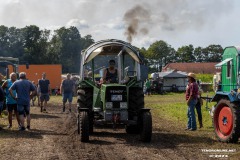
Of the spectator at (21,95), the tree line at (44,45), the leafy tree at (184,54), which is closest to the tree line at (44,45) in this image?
the tree line at (44,45)

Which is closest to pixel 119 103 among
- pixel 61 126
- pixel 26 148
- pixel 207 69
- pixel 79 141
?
pixel 79 141

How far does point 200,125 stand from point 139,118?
10.7 ft

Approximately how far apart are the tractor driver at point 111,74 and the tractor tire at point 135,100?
858 millimetres

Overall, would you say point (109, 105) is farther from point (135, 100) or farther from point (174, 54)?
point (174, 54)

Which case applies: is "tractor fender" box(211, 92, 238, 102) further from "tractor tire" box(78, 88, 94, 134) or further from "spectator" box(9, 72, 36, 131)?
"spectator" box(9, 72, 36, 131)

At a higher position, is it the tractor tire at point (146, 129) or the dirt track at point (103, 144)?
the tractor tire at point (146, 129)

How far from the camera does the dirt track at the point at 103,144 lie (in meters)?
8.67

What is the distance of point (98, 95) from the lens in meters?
11.2

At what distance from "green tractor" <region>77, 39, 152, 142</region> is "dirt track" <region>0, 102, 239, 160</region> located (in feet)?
1.37

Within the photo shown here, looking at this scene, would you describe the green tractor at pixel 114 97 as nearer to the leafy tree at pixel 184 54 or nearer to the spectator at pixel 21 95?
the spectator at pixel 21 95

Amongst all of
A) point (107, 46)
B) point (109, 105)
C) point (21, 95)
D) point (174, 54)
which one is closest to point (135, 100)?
point (109, 105)

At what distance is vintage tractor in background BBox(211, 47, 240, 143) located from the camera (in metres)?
9.89

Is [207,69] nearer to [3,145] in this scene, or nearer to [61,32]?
[61,32]

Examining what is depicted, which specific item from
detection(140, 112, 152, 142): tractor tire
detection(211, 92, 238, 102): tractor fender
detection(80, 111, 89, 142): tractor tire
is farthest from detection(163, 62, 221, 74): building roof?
detection(80, 111, 89, 142): tractor tire
